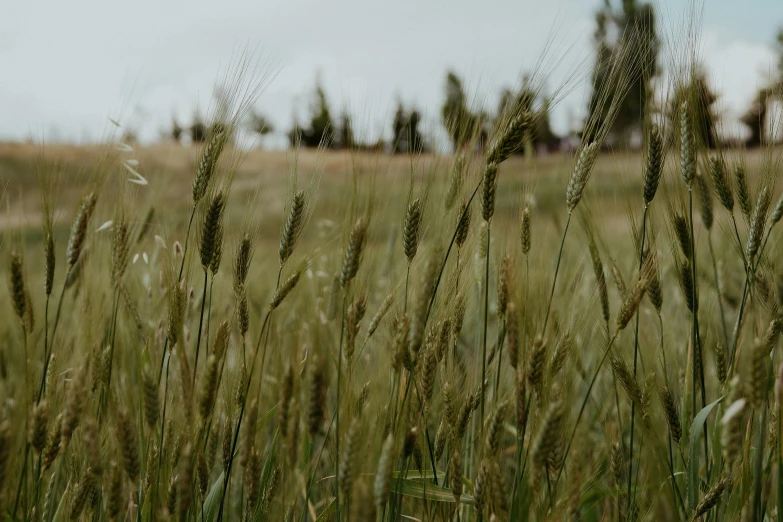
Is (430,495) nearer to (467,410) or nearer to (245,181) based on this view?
(467,410)

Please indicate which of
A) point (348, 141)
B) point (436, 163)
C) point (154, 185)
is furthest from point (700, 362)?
point (154, 185)

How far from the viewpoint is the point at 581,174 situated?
3.72ft

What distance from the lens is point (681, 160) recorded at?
120cm

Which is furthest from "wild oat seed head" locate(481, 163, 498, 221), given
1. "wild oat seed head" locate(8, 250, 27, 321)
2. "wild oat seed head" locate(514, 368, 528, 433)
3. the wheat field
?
"wild oat seed head" locate(8, 250, 27, 321)

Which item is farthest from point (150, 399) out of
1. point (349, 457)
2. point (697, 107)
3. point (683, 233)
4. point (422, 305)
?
point (697, 107)

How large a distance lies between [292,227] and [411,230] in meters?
0.21

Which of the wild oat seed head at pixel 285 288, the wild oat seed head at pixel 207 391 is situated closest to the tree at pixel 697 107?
the wild oat seed head at pixel 285 288

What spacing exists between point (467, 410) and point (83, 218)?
732mm

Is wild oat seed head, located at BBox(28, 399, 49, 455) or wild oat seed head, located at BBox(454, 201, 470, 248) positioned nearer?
→ wild oat seed head, located at BBox(28, 399, 49, 455)

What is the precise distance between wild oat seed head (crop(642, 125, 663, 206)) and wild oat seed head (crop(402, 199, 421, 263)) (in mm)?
418

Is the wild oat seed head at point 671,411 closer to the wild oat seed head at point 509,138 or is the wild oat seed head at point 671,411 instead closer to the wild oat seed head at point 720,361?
the wild oat seed head at point 720,361

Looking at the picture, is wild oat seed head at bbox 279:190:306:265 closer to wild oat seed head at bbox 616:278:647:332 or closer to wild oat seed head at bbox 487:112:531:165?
wild oat seed head at bbox 487:112:531:165

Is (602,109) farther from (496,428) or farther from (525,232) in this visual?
(496,428)

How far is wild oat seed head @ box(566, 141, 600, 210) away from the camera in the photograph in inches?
44.6
